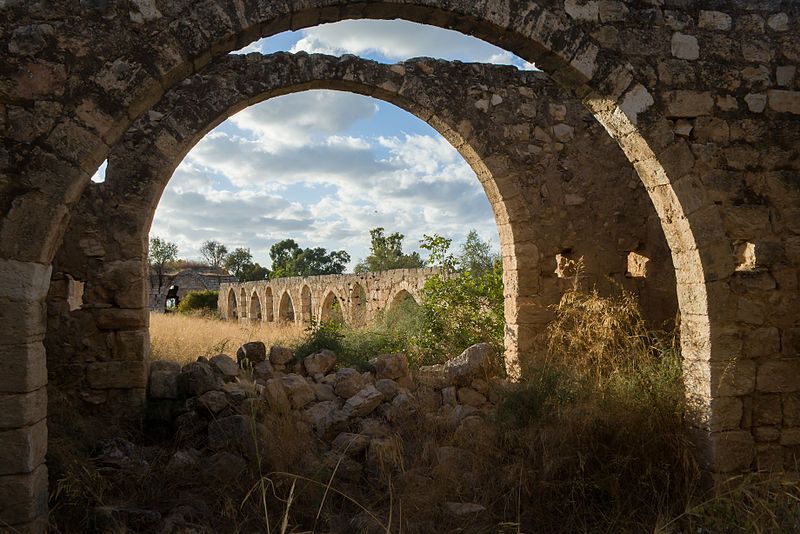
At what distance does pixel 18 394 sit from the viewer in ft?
9.41

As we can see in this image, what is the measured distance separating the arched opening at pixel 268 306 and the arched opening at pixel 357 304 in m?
7.68

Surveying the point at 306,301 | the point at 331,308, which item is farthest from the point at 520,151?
the point at 306,301

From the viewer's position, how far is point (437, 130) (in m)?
6.57

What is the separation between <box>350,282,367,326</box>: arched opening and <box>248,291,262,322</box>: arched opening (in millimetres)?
9238

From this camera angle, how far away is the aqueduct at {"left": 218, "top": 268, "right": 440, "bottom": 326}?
12766 mm

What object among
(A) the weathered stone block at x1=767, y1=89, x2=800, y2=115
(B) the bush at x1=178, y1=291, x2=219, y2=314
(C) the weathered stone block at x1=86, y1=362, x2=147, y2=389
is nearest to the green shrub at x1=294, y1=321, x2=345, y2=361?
(C) the weathered stone block at x1=86, y1=362, x2=147, y2=389

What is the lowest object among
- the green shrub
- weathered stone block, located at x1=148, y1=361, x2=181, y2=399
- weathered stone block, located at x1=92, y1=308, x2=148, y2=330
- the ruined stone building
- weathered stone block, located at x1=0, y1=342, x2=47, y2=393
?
weathered stone block, located at x1=148, y1=361, x2=181, y2=399

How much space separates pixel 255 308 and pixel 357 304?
988cm

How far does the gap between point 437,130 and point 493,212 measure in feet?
3.50

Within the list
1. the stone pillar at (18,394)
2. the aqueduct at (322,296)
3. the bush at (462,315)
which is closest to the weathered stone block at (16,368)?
the stone pillar at (18,394)

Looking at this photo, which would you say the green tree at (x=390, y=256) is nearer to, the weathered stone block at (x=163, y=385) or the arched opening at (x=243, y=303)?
the arched opening at (x=243, y=303)

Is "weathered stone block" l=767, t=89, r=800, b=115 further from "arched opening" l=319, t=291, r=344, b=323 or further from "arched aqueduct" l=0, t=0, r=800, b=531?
"arched opening" l=319, t=291, r=344, b=323

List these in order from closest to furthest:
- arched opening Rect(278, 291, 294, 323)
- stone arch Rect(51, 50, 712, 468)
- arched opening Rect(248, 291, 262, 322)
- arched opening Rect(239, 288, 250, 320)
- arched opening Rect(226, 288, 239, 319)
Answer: stone arch Rect(51, 50, 712, 468), arched opening Rect(278, 291, 294, 323), arched opening Rect(248, 291, 262, 322), arched opening Rect(239, 288, 250, 320), arched opening Rect(226, 288, 239, 319)

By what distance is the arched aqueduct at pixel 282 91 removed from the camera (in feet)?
9.46
